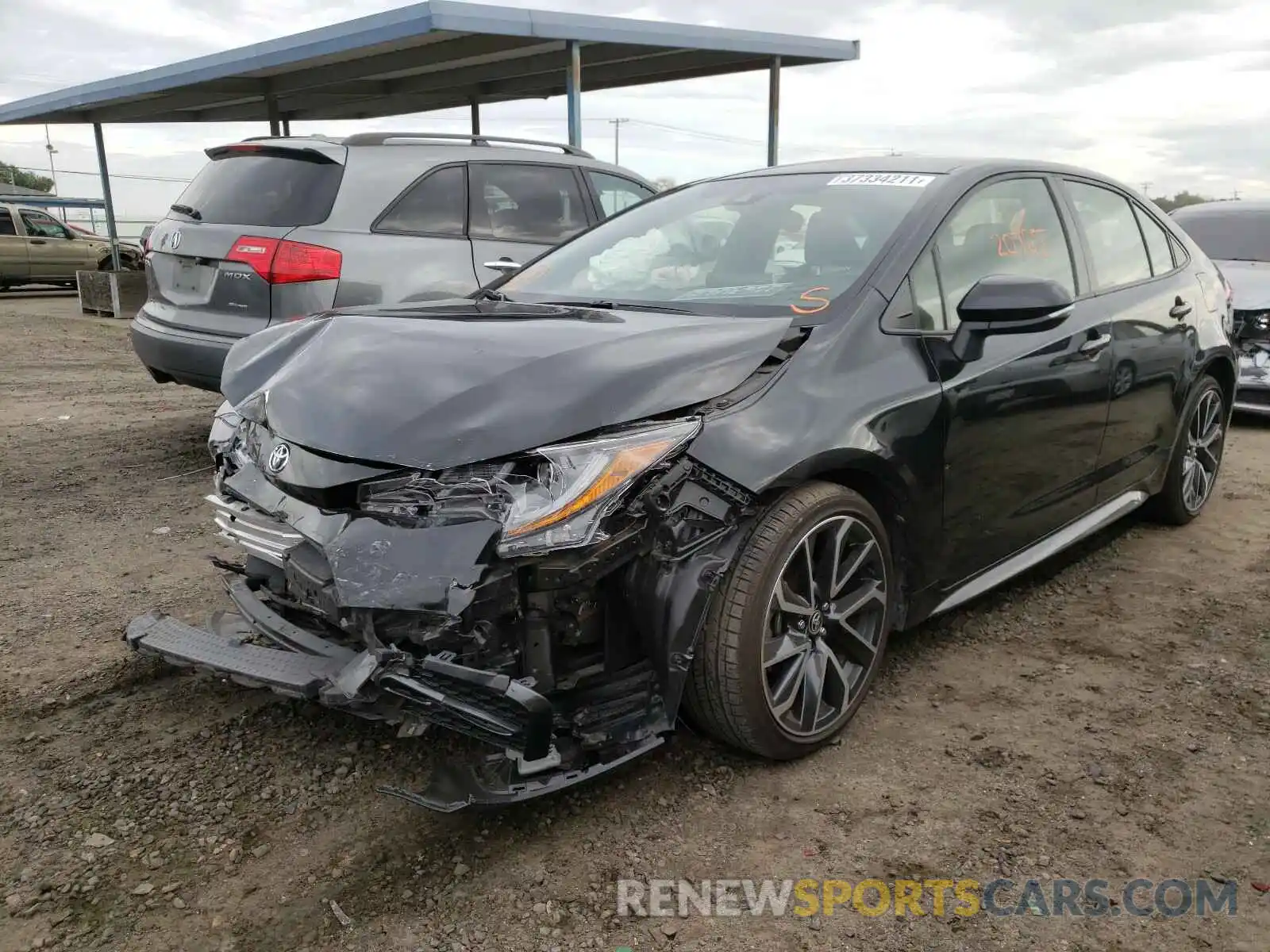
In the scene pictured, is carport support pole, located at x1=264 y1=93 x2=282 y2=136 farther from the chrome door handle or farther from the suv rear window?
the chrome door handle

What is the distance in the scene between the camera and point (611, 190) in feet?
20.8

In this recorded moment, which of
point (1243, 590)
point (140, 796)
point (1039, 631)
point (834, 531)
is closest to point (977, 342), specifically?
point (834, 531)

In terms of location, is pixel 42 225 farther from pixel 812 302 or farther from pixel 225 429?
pixel 812 302

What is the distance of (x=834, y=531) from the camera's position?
8.51ft

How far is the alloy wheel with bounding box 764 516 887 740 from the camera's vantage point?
2506 mm

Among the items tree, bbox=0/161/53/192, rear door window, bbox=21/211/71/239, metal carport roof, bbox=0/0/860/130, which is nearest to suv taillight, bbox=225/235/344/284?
metal carport roof, bbox=0/0/860/130

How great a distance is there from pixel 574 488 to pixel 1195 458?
385 cm

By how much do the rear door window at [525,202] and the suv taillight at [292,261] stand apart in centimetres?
94

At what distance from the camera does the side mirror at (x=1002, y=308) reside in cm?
287

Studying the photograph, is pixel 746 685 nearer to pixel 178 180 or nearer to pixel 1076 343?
pixel 1076 343

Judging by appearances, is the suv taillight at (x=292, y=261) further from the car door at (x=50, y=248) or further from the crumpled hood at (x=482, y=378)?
the car door at (x=50, y=248)

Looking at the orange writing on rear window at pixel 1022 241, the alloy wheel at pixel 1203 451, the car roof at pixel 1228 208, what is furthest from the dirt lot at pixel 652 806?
the car roof at pixel 1228 208

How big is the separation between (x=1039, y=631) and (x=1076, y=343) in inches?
41.5

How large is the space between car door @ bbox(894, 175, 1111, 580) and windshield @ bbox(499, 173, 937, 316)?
24cm
